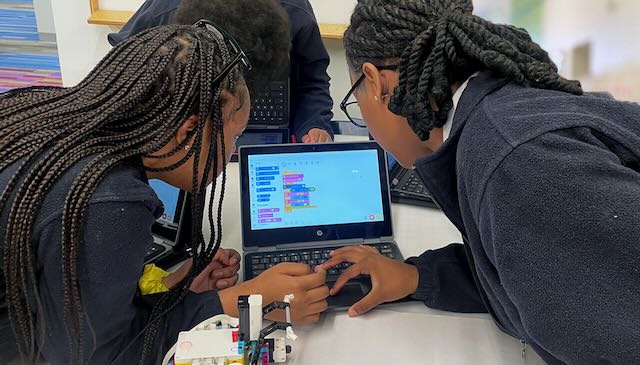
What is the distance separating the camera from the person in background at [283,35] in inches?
44.0

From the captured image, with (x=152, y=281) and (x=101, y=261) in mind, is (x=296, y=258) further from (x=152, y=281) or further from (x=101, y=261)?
(x=101, y=261)

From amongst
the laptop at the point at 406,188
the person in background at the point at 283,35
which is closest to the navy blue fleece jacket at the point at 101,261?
the person in background at the point at 283,35

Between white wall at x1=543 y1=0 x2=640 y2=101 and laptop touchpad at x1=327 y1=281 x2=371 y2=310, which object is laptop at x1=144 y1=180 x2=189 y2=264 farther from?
white wall at x1=543 y1=0 x2=640 y2=101

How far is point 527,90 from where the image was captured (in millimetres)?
643

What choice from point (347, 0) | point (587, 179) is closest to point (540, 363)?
point (587, 179)

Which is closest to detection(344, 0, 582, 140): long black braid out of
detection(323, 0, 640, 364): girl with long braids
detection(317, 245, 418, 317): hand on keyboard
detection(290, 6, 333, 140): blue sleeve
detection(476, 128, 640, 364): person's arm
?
detection(323, 0, 640, 364): girl with long braids

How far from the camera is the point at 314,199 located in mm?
1034

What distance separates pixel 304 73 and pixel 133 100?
3.06 feet

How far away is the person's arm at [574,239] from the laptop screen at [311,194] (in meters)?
0.48

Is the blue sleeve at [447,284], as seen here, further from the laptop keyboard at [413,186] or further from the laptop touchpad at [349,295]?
the laptop keyboard at [413,186]

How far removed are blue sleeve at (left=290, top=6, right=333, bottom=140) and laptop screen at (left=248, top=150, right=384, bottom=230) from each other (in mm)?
392

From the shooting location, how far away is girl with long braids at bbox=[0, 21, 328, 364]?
0.61 m

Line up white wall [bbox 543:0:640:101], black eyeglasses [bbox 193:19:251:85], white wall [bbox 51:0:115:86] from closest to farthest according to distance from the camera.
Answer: black eyeglasses [bbox 193:19:251:85]
white wall [bbox 543:0:640:101]
white wall [bbox 51:0:115:86]

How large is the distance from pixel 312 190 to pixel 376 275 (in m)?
0.23
